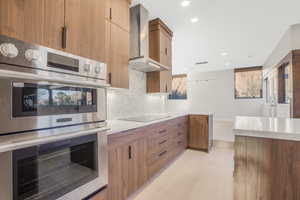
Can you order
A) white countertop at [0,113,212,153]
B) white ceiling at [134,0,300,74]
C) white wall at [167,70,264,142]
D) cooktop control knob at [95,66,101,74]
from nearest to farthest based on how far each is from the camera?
white countertop at [0,113,212,153] → cooktop control knob at [95,66,101,74] → white ceiling at [134,0,300,74] → white wall at [167,70,264,142]

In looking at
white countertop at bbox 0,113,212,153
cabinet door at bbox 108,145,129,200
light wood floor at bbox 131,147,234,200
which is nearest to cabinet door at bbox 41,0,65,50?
white countertop at bbox 0,113,212,153

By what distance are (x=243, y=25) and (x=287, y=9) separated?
64 centimetres

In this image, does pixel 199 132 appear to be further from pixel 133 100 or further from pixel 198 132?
pixel 133 100

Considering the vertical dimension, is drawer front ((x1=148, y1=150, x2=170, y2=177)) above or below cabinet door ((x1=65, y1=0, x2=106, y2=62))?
below

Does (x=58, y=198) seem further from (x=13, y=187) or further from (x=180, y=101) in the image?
(x=180, y=101)

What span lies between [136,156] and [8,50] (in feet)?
5.00

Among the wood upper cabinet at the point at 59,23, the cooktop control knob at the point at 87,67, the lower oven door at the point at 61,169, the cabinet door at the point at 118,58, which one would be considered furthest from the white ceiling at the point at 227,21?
the lower oven door at the point at 61,169

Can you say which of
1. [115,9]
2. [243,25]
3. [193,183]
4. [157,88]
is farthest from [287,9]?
[193,183]

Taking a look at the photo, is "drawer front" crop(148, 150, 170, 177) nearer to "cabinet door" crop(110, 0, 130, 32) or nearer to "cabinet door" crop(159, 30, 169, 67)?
"cabinet door" crop(159, 30, 169, 67)

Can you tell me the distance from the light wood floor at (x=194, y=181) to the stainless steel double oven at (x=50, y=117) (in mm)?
1058

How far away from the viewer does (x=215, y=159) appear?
2936mm

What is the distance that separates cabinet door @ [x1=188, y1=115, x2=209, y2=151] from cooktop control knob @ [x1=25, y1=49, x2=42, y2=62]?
333 centimetres

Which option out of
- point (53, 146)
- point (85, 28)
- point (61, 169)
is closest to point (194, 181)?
point (61, 169)

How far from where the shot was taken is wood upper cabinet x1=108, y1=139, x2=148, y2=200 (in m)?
1.45
